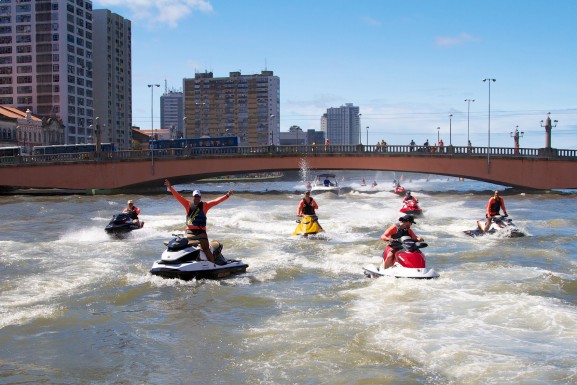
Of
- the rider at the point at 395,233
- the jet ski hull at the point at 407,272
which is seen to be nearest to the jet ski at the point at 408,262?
the jet ski hull at the point at 407,272

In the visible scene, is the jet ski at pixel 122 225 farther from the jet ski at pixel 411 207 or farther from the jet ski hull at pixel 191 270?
the jet ski at pixel 411 207

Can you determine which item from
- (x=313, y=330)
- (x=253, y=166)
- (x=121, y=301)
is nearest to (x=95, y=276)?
(x=121, y=301)

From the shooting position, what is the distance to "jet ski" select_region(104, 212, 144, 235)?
25000 mm

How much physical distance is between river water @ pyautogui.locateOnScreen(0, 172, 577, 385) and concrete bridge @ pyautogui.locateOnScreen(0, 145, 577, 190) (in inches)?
1757

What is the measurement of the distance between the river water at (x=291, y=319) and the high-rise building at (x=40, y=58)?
111 m

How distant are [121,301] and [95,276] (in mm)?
2996

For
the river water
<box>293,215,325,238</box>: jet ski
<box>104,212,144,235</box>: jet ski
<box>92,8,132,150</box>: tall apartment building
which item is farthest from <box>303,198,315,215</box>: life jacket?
<box>92,8,132,150</box>: tall apartment building

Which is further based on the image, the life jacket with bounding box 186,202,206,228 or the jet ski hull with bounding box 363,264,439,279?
the life jacket with bounding box 186,202,206,228

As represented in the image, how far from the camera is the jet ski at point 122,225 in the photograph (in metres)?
25.0

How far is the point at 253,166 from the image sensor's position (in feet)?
229

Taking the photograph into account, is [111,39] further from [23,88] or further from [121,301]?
[121,301]

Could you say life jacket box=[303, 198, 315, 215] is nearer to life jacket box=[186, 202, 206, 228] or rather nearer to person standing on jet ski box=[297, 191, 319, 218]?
person standing on jet ski box=[297, 191, 319, 218]

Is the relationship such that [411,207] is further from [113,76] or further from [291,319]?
[113,76]

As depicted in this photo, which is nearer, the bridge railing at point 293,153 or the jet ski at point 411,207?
the jet ski at point 411,207
